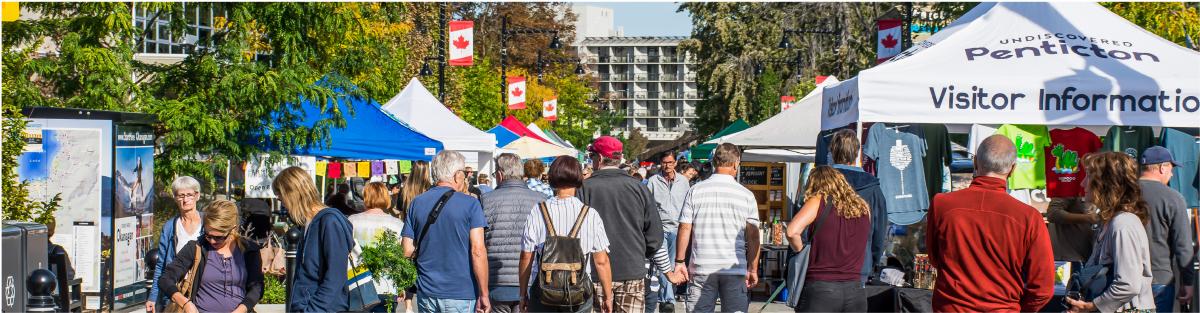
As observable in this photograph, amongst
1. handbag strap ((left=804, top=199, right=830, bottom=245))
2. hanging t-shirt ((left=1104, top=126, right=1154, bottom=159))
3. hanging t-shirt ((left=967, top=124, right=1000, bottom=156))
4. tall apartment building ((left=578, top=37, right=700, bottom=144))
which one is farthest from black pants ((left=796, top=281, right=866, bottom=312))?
tall apartment building ((left=578, top=37, right=700, bottom=144))

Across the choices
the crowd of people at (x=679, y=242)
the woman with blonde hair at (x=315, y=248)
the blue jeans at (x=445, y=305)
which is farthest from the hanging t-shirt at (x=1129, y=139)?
the woman with blonde hair at (x=315, y=248)

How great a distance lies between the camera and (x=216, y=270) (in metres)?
6.45

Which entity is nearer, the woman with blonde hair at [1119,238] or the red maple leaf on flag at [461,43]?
the woman with blonde hair at [1119,238]

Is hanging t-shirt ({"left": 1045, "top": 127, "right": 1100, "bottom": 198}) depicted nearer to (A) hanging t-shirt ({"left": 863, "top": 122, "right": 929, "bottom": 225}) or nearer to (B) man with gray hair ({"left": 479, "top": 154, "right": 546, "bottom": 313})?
(A) hanging t-shirt ({"left": 863, "top": 122, "right": 929, "bottom": 225})

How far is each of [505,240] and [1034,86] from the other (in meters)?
4.18

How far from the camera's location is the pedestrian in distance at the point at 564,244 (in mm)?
6676

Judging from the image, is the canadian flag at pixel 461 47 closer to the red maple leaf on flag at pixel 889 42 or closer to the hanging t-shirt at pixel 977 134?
the red maple leaf on flag at pixel 889 42

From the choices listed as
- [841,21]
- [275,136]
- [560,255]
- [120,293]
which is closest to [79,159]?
[120,293]

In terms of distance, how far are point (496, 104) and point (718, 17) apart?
16825 mm

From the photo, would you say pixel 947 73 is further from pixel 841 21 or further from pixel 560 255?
pixel 841 21

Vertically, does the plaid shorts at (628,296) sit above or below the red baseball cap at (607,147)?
below

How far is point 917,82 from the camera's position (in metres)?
9.04

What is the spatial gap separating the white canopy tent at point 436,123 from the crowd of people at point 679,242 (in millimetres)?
10688

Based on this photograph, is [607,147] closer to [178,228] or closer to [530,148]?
[178,228]
